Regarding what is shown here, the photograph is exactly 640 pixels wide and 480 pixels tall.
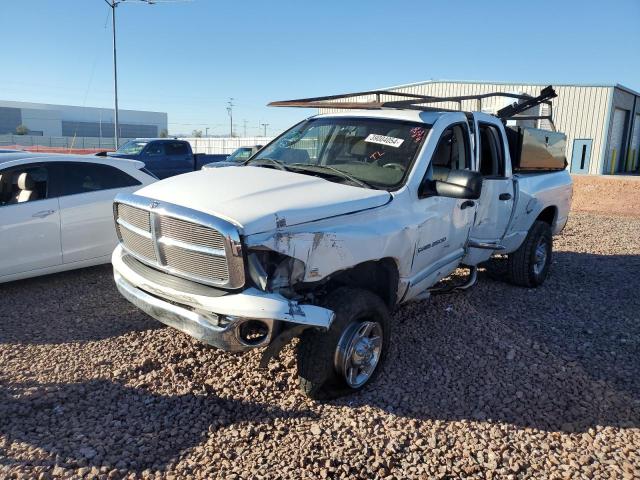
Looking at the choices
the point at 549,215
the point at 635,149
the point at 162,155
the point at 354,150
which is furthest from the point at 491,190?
the point at 635,149

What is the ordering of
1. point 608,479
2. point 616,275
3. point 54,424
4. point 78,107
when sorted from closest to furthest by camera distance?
point 608,479 → point 54,424 → point 616,275 → point 78,107

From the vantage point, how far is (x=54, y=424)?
10.9ft

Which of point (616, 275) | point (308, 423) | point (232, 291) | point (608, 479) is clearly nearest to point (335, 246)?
point (232, 291)

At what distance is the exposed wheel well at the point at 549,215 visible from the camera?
699cm

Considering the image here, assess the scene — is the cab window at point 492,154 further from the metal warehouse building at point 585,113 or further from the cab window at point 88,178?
the metal warehouse building at point 585,113

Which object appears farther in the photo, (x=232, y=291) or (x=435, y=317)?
(x=435, y=317)

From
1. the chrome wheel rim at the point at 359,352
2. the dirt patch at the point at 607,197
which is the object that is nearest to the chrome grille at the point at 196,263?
the chrome wheel rim at the point at 359,352

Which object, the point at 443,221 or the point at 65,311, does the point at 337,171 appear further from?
the point at 65,311

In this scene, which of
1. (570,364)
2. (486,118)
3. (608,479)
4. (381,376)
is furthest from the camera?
(486,118)

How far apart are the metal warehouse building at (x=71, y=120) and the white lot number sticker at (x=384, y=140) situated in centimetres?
8436

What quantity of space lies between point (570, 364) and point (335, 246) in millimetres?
2430

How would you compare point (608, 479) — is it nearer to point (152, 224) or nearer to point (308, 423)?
point (308, 423)

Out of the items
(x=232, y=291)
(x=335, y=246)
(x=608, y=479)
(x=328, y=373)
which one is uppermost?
(x=335, y=246)

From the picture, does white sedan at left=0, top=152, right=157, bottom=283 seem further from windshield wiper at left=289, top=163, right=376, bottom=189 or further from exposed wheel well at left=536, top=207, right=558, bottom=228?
exposed wheel well at left=536, top=207, right=558, bottom=228
